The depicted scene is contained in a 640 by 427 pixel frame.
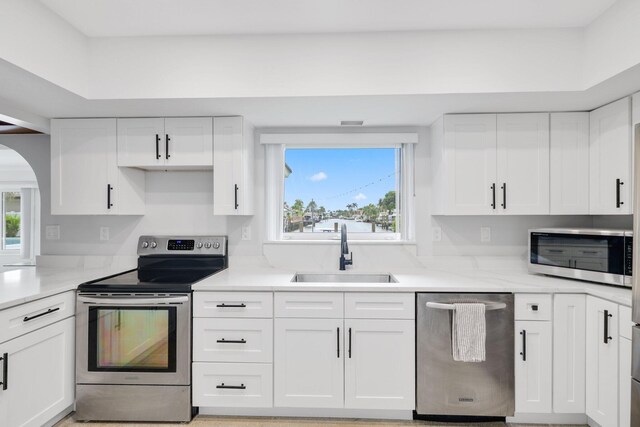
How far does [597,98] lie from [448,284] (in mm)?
1420

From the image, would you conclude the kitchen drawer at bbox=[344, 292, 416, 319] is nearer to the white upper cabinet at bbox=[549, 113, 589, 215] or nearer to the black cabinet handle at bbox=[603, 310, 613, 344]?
the black cabinet handle at bbox=[603, 310, 613, 344]

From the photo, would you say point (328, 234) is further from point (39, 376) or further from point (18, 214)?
point (18, 214)

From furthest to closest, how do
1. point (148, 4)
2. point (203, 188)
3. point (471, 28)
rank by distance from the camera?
point (203, 188) < point (471, 28) < point (148, 4)

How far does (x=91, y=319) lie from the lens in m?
2.19

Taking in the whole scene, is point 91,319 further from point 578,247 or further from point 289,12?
point 578,247

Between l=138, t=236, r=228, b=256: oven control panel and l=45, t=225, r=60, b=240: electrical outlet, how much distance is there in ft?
2.40

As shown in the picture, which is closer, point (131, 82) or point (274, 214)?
point (131, 82)

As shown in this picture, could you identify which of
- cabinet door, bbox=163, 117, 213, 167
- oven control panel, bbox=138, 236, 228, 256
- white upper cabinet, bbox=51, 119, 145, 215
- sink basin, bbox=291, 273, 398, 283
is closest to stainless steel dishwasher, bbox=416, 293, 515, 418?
sink basin, bbox=291, 273, 398, 283

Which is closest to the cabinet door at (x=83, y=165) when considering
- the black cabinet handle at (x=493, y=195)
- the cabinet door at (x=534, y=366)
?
the black cabinet handle at (x=493, y=195)

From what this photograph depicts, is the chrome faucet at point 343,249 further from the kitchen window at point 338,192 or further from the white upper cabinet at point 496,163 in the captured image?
the white upper cabinet at point 496,163

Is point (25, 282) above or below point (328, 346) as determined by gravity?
above

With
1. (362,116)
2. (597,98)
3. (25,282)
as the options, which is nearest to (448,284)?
(362,116)

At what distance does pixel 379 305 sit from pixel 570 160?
5.34ft

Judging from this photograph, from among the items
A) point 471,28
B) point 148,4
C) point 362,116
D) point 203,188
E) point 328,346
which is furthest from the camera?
point 203,188
